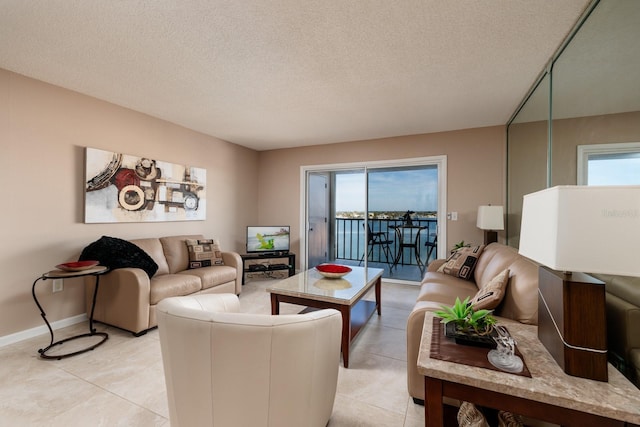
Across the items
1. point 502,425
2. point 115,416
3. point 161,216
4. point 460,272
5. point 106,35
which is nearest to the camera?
point 502,425

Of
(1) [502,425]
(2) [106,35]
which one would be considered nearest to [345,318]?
(1) [502,425]

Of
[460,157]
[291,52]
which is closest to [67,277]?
[291,52]

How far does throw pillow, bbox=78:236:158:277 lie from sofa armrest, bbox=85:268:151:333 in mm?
97

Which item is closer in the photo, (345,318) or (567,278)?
(567,278)

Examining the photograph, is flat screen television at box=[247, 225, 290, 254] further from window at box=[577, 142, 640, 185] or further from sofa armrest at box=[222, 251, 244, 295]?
window at box=[577, 142, 640, 185]

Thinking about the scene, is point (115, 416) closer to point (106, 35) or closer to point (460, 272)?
point (106, 35)

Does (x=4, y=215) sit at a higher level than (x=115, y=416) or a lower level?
higher

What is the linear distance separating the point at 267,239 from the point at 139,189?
200cm

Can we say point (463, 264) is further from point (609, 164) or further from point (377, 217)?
point (377, 217)

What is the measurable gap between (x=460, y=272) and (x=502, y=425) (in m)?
1.74

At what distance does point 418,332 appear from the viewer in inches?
62.6

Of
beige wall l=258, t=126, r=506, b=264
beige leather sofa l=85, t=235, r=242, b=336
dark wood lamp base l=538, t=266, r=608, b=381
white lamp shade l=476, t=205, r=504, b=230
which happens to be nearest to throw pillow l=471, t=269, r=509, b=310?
dark wood lamp base l=538, t=266, r=608, b=381

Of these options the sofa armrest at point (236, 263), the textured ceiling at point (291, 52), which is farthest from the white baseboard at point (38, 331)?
the textured ceiling at point (291, 52)

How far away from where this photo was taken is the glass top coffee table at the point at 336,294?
2039 mm
